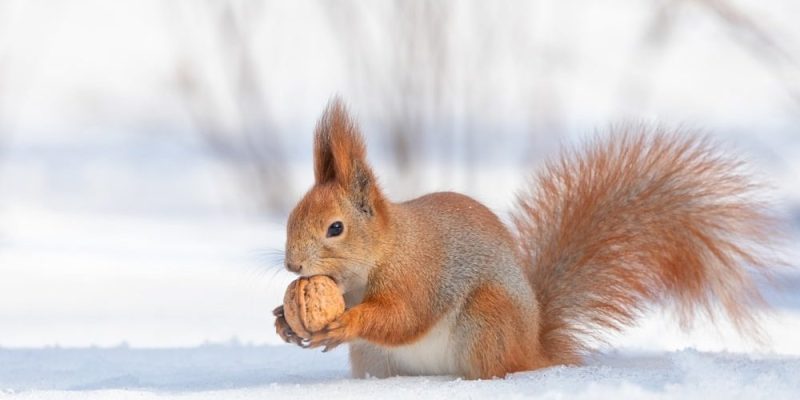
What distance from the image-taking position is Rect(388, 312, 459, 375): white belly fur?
2.38 m

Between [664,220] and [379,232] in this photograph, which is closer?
[379,232]

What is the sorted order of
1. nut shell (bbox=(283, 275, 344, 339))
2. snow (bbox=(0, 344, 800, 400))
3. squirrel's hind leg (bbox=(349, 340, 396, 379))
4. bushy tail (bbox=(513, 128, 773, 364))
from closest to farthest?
snow (bbox=(0, 344, 800, 400))
nut shell (bbox=(283, 275, 344, 339))
squirrel's hind leg (bbox=(349, 340, 396, 379))
bushy tail (bbox=(513, 128, 773, 364))

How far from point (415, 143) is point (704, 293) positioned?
4.35 ft

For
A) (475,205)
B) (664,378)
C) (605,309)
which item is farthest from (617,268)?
(664,378)

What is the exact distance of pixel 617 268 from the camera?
2678 mm

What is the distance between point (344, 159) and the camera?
7.86ft

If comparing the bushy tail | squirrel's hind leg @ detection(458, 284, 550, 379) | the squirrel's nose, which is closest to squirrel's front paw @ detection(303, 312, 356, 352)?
the squirrel's nose

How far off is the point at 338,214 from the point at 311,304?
0.62 feet

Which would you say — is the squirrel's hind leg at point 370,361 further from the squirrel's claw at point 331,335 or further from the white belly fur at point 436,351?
the squirrel's claw at point 331,335

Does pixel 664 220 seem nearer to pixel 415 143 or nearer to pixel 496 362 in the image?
pixel 496 362

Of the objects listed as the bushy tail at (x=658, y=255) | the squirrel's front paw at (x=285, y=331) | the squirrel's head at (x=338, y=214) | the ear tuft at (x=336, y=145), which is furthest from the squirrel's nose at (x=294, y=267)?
the bushy tail at (x=658, y=255)

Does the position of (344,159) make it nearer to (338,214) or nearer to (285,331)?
(338,214)

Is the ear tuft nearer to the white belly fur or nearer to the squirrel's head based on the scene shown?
the squirrel's head

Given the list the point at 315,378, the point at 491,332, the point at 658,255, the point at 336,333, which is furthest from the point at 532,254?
the point at 336,333
